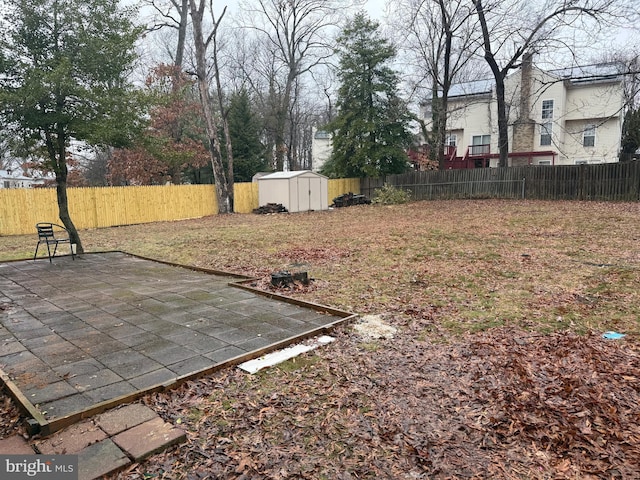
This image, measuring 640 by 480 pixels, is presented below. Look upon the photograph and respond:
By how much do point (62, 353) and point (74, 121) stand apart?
619cm

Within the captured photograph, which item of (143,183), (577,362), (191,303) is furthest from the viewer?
(143,183)

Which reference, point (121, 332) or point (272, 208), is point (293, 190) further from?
point (121, 332)

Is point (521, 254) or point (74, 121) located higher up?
point (74, 121)

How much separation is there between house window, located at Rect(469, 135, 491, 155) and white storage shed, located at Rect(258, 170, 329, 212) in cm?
1318

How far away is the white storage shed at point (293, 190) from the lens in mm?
19439

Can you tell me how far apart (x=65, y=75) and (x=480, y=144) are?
85.2ft

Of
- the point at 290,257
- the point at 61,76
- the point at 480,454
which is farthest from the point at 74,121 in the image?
the point at 480,454

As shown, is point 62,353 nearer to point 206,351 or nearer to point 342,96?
point 206,351

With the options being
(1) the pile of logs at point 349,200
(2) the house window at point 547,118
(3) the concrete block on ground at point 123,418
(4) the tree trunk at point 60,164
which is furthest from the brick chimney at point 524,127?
(3) the concrete block on ground at point 123,418

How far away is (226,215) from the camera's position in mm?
18781

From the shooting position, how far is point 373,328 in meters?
4.18

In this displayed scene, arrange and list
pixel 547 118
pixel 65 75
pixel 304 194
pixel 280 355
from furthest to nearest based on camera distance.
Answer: pixel 547 118, pixel 304 194, pixel 65 75, pixel 280 355

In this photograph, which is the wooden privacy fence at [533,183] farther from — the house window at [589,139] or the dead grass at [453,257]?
the house window at [589,139]

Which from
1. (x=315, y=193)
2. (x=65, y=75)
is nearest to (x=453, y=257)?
(x=65, y=75)
